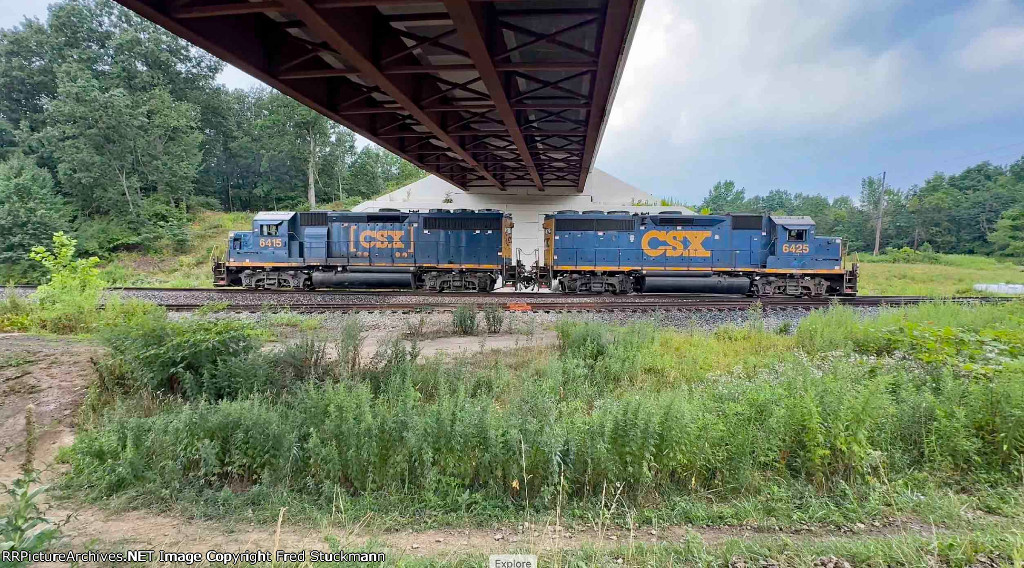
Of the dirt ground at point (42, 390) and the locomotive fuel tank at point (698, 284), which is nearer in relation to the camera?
the dirt ground at point (42, 390)

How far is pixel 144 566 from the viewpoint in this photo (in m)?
2.65

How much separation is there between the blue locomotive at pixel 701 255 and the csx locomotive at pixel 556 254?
0.04 meters

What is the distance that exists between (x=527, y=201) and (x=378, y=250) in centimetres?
1274

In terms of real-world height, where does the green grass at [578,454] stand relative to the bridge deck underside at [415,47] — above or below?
below

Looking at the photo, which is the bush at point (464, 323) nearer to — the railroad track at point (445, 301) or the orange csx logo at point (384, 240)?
the railroad track at point (445, 301)

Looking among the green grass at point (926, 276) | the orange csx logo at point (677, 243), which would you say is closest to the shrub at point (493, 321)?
the orange csx logo at point (677, 243)

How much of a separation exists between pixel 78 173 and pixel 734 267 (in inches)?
1607

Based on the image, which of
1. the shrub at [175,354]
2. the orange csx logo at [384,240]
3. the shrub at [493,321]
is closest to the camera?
the shrub at [175,354]

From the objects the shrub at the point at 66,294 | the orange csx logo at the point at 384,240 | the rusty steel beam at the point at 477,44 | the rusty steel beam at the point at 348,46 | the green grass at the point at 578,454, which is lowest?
A: the green grass at the point at 578,454

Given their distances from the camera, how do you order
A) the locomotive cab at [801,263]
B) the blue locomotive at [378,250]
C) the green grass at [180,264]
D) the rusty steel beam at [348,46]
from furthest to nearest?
the green grass at [180,264]
the blue locomotive at [378,250]
the locomotive cab at [801,263]
the rusty steel beam at [348,46]

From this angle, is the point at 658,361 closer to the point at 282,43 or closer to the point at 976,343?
the point at 976,343

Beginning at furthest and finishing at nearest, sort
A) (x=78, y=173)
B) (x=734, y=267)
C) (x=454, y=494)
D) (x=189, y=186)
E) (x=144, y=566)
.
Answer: (x=189, y=186)
(x=78, y=173)
(x=734, y=267)
(x=454, y=494)
(x=144, y=566)

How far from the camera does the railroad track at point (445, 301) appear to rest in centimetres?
1288

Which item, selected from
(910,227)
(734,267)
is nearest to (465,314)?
(734,267)
